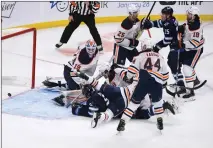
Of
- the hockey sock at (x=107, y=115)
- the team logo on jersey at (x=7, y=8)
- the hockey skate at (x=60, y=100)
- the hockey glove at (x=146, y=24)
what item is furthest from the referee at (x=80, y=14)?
the hockey sock at (x=107, y=115)

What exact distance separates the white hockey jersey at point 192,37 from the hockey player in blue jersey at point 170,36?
0.33 feet

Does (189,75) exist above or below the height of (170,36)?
below

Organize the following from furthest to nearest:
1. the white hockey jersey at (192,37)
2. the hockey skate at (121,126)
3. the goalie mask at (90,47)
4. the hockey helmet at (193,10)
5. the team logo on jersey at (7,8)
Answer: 1. the team logo on jersey at (7,8)
2. the white hockey jersey at (192,37)
3. the hockey helmet at (193,10)
4. the goalie mask at (90,47)
5. the hockey skate at (121,126)

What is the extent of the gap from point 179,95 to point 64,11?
321 cm

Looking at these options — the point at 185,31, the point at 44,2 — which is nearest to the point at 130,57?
the point at 185,31

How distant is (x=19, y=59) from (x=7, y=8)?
41.9 inches

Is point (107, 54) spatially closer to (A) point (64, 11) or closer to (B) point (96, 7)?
(B) point (96, 7)

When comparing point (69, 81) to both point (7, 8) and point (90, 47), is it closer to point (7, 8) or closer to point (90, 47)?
point (90, 47)

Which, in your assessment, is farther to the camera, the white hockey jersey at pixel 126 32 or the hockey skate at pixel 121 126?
the white hockey jersey at pixel 126 32

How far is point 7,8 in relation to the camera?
6.70m

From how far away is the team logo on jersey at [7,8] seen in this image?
6633 millimetres

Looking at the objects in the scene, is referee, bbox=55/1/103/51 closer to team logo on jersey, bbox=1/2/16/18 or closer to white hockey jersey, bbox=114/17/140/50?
team logo on jersey, bbox=1/2/16/18

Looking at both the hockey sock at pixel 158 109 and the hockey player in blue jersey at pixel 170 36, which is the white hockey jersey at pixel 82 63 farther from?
the hockey sock at pixel 158 109

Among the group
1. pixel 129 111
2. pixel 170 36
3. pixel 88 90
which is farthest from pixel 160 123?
pixel 170 36
